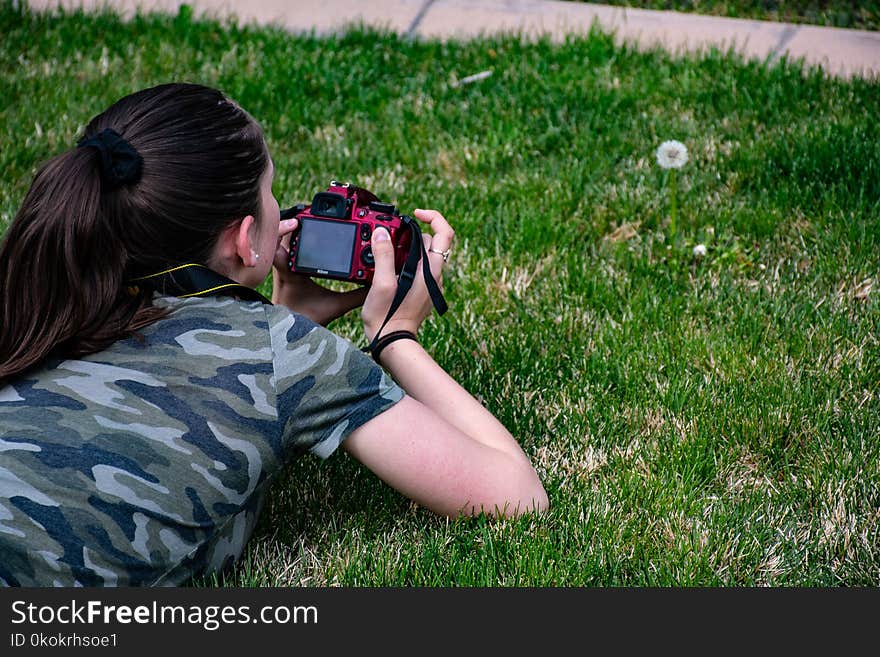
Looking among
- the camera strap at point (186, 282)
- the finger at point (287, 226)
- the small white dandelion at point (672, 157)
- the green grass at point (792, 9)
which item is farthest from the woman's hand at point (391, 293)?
the green grass at point (792, 9)

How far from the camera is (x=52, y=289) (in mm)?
1963

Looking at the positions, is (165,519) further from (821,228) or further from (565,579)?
(821,228)

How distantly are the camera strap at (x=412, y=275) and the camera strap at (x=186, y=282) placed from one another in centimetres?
41

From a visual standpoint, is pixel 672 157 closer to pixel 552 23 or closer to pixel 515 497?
pixel 515 497

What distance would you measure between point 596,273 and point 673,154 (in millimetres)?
520

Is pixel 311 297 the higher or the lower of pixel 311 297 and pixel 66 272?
the lower

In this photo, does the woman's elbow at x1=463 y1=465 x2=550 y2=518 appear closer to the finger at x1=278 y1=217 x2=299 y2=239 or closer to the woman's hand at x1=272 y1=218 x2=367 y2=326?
the woman's hand at x1=272 y1=218 x2=367 y2=326

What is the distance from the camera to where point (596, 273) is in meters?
3.49

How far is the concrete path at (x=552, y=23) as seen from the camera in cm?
501

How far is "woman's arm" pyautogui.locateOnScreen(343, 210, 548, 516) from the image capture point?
208 cm

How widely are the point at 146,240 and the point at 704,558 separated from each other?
53.8 inches

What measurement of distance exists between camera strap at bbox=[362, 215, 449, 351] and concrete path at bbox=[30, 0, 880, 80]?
9.83ft

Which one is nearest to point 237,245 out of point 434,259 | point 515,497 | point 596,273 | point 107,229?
point 107,229

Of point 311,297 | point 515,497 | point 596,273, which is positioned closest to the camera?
point 515,497
